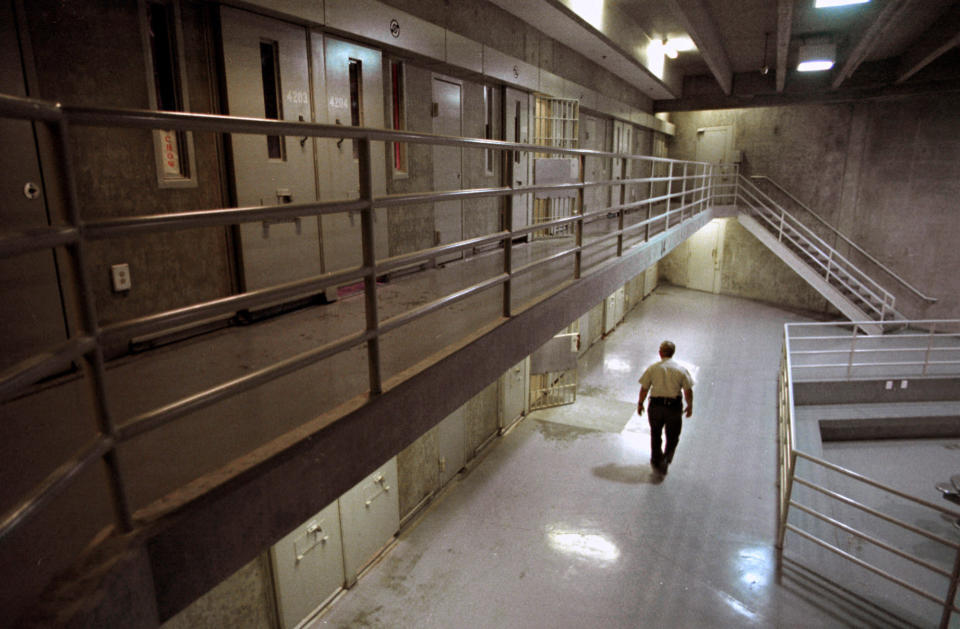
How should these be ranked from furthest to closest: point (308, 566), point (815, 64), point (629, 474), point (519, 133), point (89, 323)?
point (815, 64) → point (519, 133) → point (629, 474) → point (308, 566) → point (89, 323)

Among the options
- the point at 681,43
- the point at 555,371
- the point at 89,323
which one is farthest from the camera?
the point at 681,43

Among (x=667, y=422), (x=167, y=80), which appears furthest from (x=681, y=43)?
(x=167, y=80)

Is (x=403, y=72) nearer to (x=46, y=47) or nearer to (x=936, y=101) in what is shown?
(x=46, y=47)

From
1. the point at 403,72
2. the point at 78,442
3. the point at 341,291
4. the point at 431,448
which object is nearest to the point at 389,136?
the point at 78,442

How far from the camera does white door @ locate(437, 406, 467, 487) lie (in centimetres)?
730

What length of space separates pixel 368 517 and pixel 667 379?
13.3ft

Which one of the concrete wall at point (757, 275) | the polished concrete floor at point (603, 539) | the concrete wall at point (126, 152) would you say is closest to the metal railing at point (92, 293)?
the concrete wall at point (126, 152)

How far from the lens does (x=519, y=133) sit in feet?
26.5

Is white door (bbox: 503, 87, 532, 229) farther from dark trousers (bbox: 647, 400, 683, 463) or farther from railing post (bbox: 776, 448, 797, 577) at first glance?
railing post (bbox: 776, 448, 797, 577)

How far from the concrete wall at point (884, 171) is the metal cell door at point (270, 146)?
1515cm

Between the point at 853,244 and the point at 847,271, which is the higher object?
the point at 853,244

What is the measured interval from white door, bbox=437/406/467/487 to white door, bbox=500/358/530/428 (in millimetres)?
1220

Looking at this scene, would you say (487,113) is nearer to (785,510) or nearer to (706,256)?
(785,510)

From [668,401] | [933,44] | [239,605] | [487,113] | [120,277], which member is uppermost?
[933,44]
